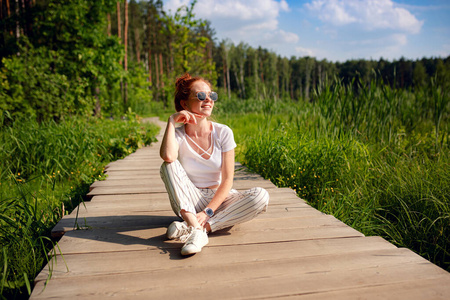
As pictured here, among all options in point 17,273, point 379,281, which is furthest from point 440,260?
point 17,273

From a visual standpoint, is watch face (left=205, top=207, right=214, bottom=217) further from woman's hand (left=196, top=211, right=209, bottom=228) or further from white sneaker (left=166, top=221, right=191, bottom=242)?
white sneaker (left=166, top=221, right=191, bottom=242)

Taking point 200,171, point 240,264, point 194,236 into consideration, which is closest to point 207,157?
point 200,171

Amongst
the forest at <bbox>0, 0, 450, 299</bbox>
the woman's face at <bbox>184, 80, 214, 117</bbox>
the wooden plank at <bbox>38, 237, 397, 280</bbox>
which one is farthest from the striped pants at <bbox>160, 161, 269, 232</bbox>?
the forest at <bbox>0, 0, 450, 299</bbox>

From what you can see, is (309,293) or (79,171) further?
(79,171)

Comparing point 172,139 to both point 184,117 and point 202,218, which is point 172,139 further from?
point 202,218

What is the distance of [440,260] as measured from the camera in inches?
80.9

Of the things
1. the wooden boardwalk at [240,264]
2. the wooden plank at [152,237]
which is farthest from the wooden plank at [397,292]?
the wooden plank at [152,237]

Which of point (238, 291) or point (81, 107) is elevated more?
point (81, 107)

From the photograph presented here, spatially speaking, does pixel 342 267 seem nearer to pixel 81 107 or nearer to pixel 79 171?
pixel 79 171

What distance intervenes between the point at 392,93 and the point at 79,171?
419 cm

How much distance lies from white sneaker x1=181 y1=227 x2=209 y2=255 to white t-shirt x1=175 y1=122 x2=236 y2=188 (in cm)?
42

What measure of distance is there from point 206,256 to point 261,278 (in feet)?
1.11

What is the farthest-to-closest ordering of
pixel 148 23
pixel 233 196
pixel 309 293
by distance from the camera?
pixel 148 23 < pixel 233 196 < pixel 309 293

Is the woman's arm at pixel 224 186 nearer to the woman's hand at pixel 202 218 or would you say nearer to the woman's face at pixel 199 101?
the woman's hand at pixel 202 218
